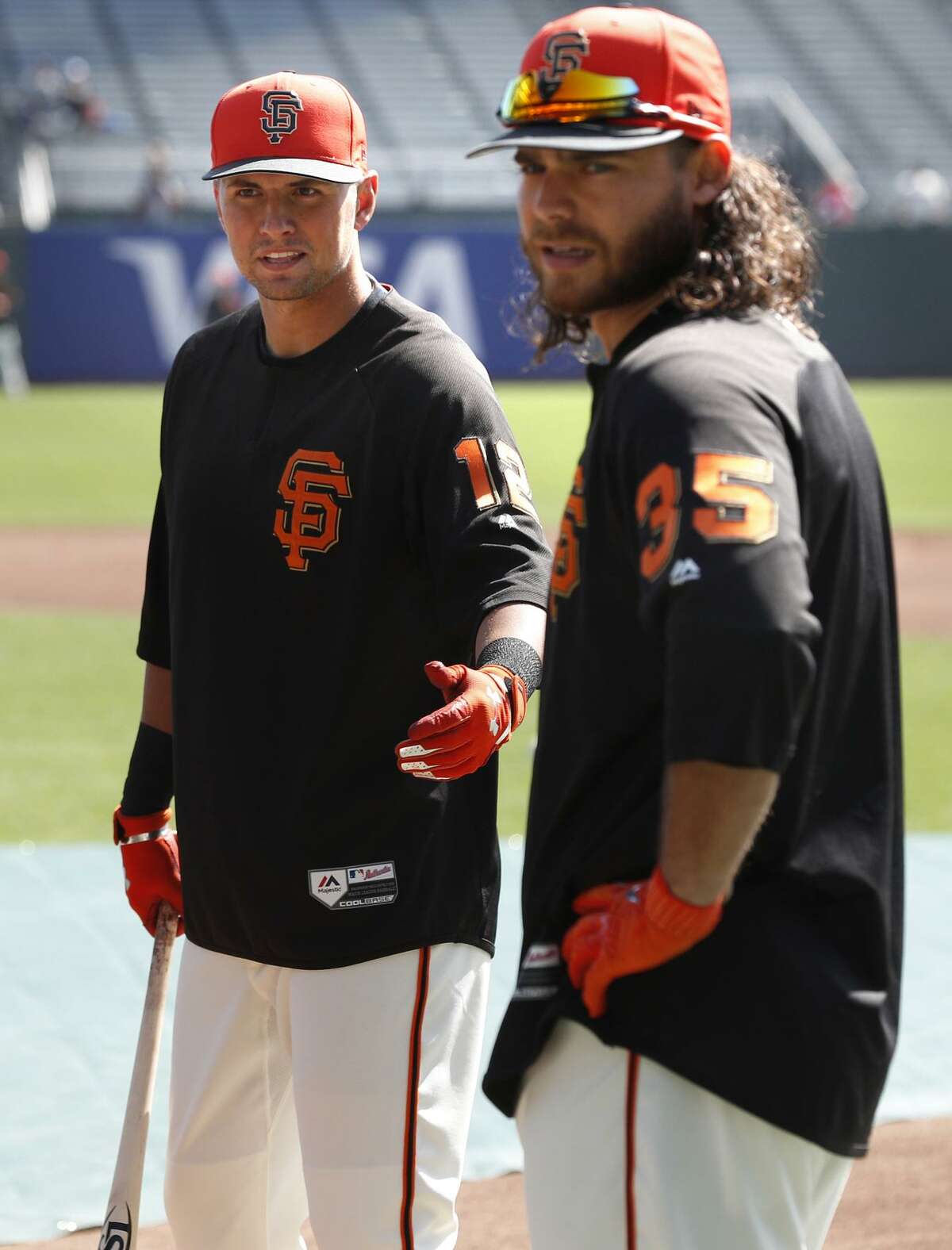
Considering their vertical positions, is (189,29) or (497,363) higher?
(189,29)

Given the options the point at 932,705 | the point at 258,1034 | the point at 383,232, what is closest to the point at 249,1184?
the point at 258,1034

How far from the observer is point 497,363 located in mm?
27125

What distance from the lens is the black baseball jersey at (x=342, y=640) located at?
8.92 feet

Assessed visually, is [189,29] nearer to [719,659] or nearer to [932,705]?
[932,705]

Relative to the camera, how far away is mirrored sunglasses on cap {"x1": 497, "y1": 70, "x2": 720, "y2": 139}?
2.08 meters

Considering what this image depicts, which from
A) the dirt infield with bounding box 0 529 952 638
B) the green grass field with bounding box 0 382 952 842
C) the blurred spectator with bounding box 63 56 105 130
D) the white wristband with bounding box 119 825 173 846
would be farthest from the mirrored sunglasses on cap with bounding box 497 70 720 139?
the blurred spectator with bounding box 63 56 105 130

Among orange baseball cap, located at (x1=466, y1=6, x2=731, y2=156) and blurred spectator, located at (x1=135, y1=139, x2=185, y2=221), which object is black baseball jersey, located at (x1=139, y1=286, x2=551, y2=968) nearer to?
Answer: orange baseball cap, located at (x1=466, y1=6, x2=731, y2=156)

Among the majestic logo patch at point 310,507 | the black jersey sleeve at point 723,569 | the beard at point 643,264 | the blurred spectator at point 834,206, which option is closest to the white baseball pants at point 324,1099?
the majestic logo patch at point 310,507

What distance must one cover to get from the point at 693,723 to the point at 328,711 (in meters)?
0.97

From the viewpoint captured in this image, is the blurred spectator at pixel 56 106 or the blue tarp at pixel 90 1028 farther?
the blurred spectator at pixel 56 106

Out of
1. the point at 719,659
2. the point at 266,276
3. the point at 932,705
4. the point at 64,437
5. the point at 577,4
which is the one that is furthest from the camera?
the point at 577,4

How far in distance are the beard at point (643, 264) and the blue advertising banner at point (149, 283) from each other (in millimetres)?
22534

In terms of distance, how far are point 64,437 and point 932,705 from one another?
499 inches

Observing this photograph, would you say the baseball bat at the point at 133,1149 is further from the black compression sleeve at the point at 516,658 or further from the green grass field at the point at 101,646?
the green grass field at the point at 101,646
